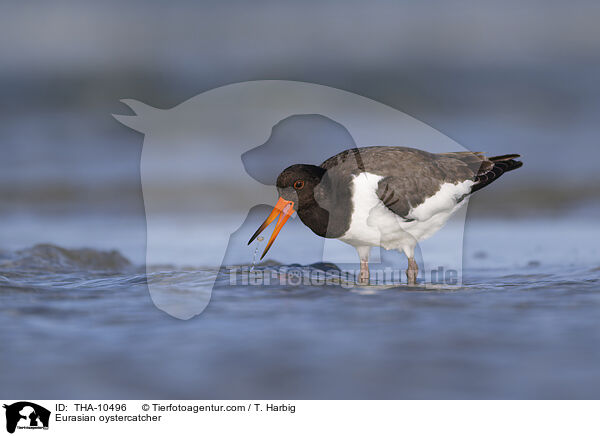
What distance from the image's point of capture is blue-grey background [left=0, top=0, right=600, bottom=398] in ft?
12.8

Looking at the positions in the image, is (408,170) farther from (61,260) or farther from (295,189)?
(61,260)

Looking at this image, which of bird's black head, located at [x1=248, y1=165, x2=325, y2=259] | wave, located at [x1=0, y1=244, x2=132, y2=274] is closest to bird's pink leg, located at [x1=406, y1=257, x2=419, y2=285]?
bird's black head, located at [x1=248, y1=165, x2=325, y2=259]

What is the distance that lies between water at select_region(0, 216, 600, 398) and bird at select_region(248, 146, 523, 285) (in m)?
0.57

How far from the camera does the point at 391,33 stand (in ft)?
67.9

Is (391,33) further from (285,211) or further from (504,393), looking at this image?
(504,393)

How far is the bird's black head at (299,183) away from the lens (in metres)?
6.14

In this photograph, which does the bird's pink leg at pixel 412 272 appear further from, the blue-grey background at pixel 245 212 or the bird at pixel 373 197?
the blue-grey background at pixel 245 212

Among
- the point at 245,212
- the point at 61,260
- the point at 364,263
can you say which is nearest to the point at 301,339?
the point at 364,263

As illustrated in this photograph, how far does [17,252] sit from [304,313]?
3.83 metres

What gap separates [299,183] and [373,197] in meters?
0.66

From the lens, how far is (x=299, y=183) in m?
6.16
